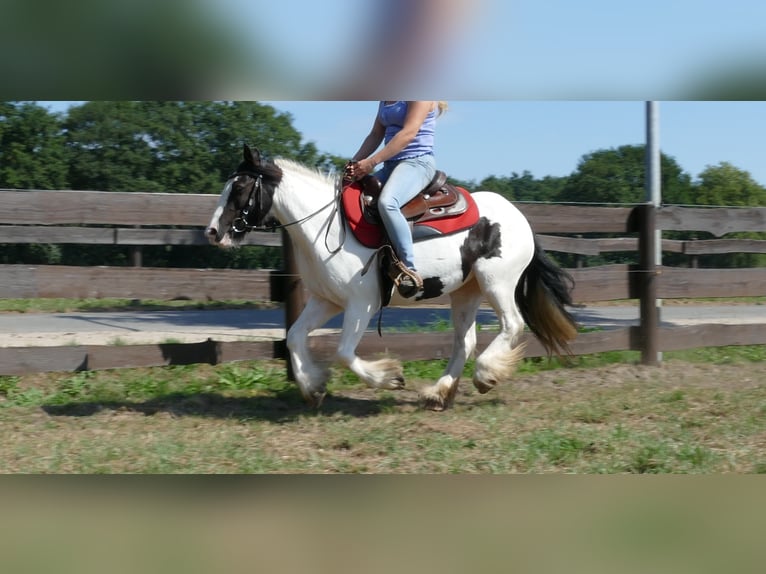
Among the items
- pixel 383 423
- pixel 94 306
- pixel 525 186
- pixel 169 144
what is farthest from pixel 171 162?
pixel 383 423

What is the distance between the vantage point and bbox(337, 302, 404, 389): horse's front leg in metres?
5.68

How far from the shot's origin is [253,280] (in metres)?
6.60

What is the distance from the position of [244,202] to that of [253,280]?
1127 mm

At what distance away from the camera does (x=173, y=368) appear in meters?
6.98

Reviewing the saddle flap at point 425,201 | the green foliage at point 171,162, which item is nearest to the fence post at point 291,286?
the saddle flap at point 425,201

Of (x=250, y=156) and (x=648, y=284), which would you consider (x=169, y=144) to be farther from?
(x=648, y=284)

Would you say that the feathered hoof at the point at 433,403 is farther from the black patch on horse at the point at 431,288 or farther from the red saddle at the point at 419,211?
the red saddle at the point at 419,211

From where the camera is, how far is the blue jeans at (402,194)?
5.54 m

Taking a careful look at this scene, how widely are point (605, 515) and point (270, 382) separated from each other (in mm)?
4314

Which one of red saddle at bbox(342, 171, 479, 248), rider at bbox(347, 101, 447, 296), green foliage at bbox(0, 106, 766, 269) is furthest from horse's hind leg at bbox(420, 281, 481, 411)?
green foliage at bbox(0, 106, 766, 269)

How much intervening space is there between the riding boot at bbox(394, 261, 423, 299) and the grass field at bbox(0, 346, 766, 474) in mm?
934
